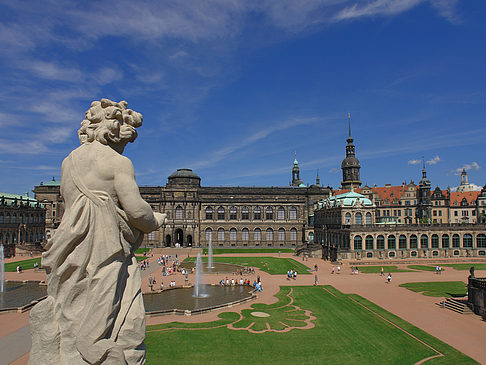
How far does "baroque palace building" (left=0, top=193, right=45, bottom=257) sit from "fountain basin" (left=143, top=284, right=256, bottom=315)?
51024 mm

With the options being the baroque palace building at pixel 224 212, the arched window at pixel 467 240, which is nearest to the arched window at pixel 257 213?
the baroque palace building at pixel 224 212

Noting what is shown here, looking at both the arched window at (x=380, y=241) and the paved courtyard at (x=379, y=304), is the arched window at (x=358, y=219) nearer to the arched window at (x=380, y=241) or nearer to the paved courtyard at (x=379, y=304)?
the arched window at (x=380, y=241)

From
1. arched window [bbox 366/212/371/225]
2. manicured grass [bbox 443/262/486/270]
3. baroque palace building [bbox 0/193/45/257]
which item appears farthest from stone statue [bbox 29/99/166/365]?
baroque palace building [bbox 0/193/45/257]

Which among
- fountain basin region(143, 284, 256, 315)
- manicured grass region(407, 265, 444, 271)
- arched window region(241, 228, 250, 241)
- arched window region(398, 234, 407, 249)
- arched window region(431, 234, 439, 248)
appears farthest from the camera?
arched window region(241, 228, 250, 241)

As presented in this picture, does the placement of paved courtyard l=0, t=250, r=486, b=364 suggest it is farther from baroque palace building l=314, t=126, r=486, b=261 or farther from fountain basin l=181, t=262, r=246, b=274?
baroque palace building l=314, t=126, r=486, b=261

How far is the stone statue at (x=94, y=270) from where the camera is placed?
6.33 metres

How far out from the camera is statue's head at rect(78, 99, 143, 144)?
285 inches

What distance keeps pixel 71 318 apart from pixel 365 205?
220 ft

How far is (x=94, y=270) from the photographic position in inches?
256

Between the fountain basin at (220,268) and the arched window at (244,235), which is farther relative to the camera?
the arched window at (244,235)

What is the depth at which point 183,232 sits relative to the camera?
87562 millimetres

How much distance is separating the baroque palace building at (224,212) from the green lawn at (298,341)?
2473 inches

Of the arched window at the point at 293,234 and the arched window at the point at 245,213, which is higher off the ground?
the arched window at the point at 245,213

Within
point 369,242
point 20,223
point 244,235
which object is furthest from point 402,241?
point 20,223
